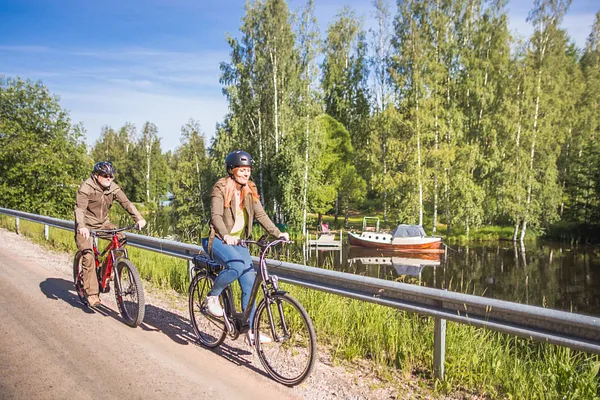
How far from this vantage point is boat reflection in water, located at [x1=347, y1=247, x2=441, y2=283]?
80.2 feet

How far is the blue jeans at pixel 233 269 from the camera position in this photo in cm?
419

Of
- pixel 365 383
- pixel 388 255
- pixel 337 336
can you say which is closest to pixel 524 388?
pixel 365 383

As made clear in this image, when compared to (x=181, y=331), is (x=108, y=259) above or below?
above

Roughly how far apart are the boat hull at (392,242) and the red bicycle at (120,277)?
25842 mm

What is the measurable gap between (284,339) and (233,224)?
1202 mm

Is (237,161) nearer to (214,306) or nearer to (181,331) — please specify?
(214,306)

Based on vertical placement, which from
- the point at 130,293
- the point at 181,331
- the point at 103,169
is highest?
the point at 103,169

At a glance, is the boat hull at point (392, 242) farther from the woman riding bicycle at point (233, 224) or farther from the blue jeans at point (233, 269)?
the blue jeans at point (233, 269)

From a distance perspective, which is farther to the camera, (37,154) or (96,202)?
(37,154)

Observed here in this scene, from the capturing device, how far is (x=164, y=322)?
5.43 meters

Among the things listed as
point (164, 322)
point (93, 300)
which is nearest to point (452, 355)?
point (164, 322)

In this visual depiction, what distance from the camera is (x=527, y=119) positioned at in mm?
31000

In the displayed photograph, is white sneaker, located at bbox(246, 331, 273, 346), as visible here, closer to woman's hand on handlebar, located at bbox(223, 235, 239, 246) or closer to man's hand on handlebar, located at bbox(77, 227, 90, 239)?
woman's hand on handlebar, located at bbox(223, 235, 239, 246)

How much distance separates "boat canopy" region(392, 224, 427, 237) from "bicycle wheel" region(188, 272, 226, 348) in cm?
2652
